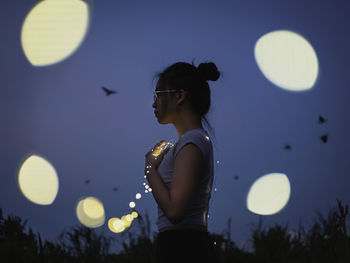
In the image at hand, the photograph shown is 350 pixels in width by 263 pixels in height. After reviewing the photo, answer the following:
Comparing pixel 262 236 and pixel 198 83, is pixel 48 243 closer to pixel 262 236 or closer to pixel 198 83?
pixel 262 236

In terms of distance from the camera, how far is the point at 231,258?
209 inches

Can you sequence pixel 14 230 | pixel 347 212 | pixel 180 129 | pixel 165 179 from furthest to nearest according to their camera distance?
pixel 14 230 < pixel 347 212 < pixel 180 129 < pixel 165 179

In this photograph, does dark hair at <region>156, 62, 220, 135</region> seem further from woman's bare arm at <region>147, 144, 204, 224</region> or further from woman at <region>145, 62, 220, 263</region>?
woman's bare arm at <region>147, 144, 204, 224</region>

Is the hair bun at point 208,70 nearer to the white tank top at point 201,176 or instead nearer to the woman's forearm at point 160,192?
the white tank top at point 201,176

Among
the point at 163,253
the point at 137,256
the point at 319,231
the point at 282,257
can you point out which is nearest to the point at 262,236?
the point at 282,257

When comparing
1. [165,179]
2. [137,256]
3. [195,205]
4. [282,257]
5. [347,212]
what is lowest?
[282,257]

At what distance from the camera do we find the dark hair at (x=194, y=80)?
216 cm

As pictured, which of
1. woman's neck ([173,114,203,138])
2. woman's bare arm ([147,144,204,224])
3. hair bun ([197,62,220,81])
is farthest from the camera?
hair bun ([197,62,220,81])

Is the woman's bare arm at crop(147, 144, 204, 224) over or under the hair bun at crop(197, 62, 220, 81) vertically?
under

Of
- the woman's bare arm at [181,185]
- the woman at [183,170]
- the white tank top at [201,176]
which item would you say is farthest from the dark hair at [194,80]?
the woman's bare arm at [181,185]

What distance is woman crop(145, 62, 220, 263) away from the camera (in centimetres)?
178

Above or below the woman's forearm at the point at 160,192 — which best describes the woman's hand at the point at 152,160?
above

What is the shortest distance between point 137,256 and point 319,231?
279 cm

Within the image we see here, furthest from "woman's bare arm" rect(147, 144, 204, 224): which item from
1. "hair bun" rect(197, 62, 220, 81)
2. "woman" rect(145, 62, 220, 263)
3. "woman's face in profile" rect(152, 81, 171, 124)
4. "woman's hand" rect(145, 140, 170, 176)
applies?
"hair bun" rect(197, 62, 220, 81)
